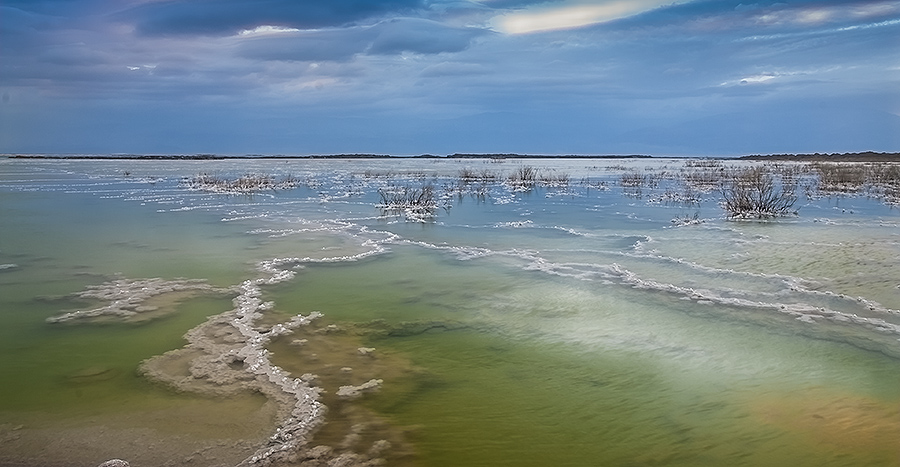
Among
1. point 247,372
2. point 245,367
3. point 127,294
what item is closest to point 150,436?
point 247,372

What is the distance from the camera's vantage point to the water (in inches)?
191

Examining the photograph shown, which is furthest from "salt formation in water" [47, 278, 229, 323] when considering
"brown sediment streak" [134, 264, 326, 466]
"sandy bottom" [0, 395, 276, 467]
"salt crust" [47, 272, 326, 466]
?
"sandy bottom" [0, 395, 276, 467]

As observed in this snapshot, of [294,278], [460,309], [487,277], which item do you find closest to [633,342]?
[460,309]

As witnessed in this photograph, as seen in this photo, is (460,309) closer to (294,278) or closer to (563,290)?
(563,290)

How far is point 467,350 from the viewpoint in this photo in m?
7.13

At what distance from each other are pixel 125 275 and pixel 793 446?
1078cm

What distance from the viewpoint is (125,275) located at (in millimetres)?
10891

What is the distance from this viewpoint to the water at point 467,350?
4.86m

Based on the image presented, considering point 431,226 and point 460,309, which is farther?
point 431,226

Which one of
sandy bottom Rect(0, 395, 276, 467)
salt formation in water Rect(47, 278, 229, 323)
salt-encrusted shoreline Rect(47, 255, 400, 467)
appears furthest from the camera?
salt formation in water Rect(47, 278, 229, 323)

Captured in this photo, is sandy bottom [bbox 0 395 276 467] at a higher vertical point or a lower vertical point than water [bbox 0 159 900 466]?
lower

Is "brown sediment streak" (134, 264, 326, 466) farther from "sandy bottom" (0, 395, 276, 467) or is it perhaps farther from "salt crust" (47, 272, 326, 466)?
"sandy bottom" (0, 395, 276, 467)

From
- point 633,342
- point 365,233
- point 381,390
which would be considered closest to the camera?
point 381,390

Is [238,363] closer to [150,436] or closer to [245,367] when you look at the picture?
[245,367]
